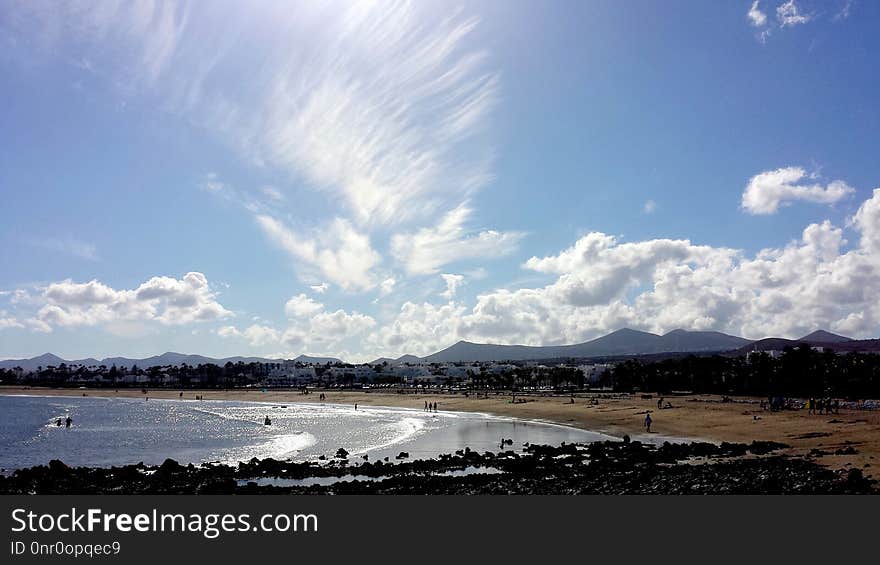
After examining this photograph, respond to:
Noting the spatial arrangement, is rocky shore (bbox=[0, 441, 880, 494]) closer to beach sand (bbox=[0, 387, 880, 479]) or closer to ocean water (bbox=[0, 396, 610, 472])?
beach sand (bbox=[0, 387, 880, 479])

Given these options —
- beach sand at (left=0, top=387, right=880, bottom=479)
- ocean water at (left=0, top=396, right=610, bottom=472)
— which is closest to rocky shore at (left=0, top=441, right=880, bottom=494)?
beach sand at (left=0, top=387, right=880, bottom=479)

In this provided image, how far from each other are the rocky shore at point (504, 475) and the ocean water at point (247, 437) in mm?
5521

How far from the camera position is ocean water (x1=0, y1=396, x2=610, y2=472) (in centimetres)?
3966

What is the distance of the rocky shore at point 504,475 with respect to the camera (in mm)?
24062

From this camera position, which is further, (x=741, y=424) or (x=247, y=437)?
(x=247, y=437)

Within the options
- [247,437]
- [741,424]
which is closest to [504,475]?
[741,424]

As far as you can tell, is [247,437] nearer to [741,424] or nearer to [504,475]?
[504,475]

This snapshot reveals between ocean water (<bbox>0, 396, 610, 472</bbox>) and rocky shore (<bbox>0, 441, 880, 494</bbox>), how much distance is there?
18.1ft

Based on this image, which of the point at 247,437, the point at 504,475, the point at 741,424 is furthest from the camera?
the point at 247,437

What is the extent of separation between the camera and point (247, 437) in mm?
51375

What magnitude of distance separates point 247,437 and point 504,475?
30.7m
